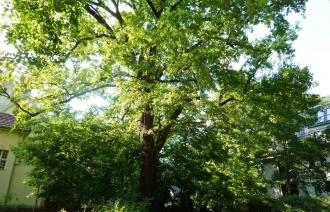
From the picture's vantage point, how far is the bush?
1456cm

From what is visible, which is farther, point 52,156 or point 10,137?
point 10,137

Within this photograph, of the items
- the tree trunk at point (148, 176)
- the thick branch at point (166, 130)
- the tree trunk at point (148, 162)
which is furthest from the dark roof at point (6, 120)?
the thick branch at point (166, 130)

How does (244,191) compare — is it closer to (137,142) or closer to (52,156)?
(137,142)

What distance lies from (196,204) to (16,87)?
11.9 meters

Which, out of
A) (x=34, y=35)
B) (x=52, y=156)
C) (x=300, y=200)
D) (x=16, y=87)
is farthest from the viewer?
(x=300, y=200)

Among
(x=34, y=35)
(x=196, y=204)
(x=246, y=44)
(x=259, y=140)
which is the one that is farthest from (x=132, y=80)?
(x=196, y=204)

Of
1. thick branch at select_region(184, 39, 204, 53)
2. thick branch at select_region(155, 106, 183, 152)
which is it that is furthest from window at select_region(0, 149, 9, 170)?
thick branch at select_region(184, 39, 204, 53)

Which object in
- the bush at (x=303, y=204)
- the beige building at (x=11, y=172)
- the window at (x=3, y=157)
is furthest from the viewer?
the window at (x=3, y=157)

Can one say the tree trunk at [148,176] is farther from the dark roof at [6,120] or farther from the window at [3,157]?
the window at [3,157]

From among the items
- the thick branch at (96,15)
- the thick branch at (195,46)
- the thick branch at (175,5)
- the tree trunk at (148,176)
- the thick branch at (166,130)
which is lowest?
the tree trunk at (148,176)

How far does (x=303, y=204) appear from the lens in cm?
1498

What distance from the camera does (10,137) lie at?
2302 centimetres

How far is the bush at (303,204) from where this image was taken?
47.8ft

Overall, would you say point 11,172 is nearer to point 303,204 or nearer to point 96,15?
point 96,15
